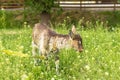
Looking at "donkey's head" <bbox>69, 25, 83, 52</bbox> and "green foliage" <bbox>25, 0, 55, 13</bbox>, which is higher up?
"donkey's head" <bbox>69, 25, 83, 52</bbox>

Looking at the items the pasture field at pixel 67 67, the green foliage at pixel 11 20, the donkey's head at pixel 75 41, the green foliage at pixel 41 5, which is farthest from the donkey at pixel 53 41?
the green foliage at pixel 11 20

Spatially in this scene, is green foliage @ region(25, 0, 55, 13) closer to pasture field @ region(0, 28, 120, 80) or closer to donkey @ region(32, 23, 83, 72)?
pasture field @ region(0, 28, 120, 80)

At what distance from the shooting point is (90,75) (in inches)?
380

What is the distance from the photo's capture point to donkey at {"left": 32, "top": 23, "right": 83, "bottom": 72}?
1010 centimetres

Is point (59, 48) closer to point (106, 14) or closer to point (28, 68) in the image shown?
point (28, 68)

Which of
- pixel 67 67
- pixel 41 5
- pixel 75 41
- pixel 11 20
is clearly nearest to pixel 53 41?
pixel 75 41

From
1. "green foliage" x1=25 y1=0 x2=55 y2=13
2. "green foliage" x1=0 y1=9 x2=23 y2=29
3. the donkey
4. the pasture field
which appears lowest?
"green foliage" x1=0 y1=9 x2=23 y2=29

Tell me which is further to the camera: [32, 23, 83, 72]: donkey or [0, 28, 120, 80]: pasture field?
[32, 23, 83, 72]: donkey

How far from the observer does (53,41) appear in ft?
33.9

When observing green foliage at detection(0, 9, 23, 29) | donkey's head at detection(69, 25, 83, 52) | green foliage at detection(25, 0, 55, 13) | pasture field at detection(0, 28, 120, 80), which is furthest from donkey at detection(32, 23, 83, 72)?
green foliage at detection(0, 9, 23, 29)

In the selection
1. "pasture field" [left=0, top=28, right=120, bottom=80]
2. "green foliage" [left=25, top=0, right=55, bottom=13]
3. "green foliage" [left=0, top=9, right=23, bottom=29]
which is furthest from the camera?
"green foliage" [left=0, top=9, right=23, bottom=29]

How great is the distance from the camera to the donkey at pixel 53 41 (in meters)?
10.1

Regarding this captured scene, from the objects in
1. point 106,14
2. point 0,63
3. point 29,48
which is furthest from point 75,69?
point 106,14

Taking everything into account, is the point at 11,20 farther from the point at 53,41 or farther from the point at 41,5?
the point at 53,41
